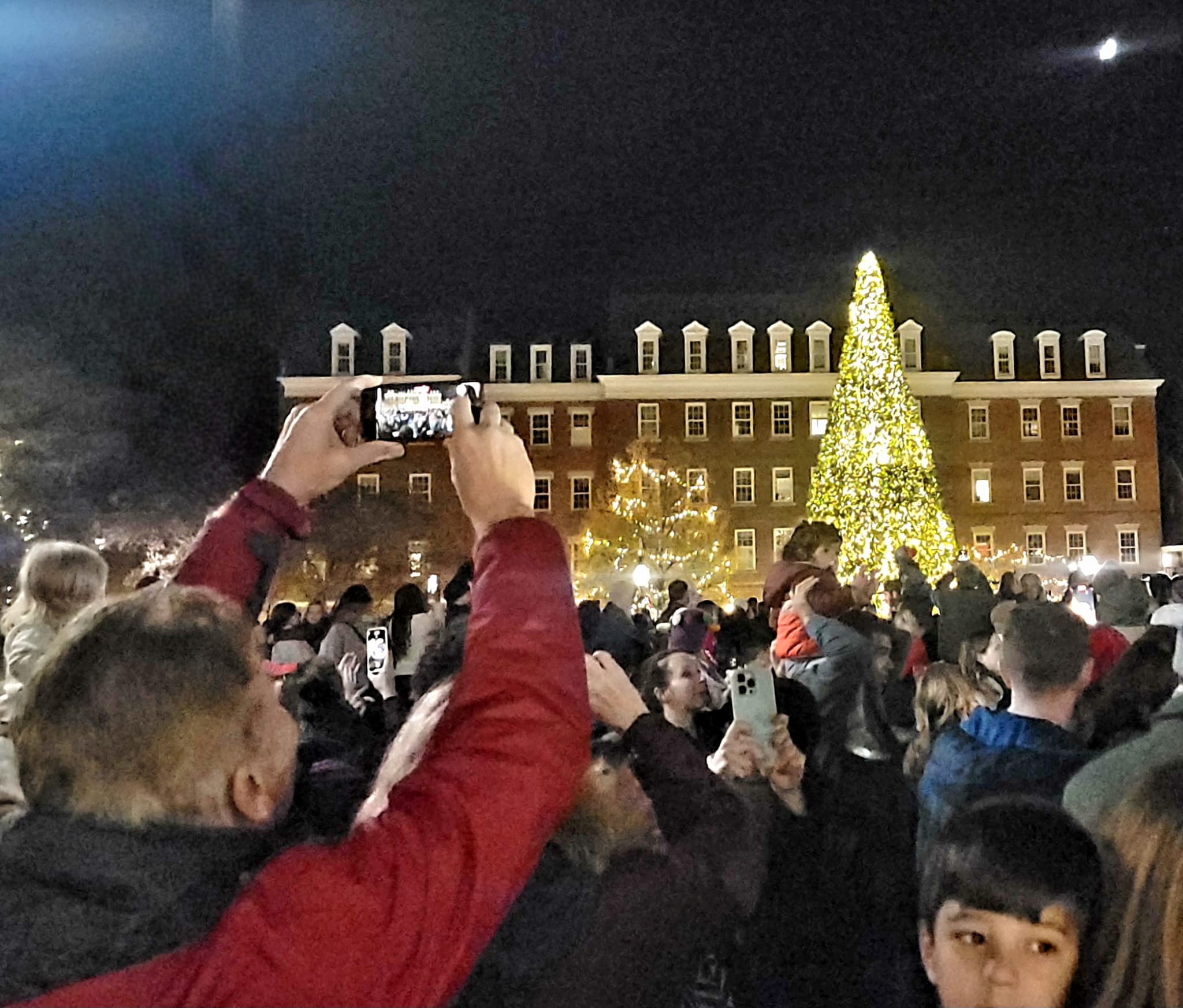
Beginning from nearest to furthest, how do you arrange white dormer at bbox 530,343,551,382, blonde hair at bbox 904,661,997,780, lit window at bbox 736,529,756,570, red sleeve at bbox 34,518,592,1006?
red sleeve at bbox 34,518,592,1006 < blonde hair at bbox 904,661,997,780 < lit window at bbox 736,529,756,570 < white dormer at bbox 530,343,551,382

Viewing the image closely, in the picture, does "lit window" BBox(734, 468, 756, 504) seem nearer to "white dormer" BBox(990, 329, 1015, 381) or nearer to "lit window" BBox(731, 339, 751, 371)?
"lit window" BBox(731, 339, 751, 371)

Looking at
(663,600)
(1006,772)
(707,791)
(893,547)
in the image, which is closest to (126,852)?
(707,791)

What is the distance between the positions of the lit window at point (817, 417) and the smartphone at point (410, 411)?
44.6 metres

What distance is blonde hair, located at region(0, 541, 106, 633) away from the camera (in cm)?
357

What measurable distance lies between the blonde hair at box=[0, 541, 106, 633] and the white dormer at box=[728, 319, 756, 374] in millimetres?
43490

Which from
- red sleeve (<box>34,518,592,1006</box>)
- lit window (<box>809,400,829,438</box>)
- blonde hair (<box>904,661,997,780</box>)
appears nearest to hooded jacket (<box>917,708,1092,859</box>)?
blonde hair (<box>904,661,997,780</box>)

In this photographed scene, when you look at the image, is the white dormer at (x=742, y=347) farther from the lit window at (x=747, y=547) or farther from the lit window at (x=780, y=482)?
the lit window at (x=747, y=547)

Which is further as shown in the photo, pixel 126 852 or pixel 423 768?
pixel 423 768

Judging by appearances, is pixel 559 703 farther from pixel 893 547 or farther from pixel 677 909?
pixel 893 547

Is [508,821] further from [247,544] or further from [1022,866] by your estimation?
[1022,866]

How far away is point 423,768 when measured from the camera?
5.24ft

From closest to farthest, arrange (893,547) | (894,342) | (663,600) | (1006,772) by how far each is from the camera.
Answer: (1006,772) < (893,547) < (894,342) < (663,600)

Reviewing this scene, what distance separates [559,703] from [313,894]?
0.41 metres

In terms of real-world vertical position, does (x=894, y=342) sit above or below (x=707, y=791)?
above
